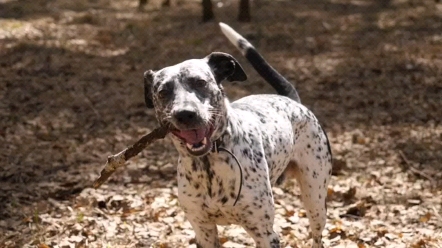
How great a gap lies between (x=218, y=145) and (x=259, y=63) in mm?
1738

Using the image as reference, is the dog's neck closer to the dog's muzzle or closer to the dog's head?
the dog's head

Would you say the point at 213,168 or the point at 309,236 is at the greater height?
the point at 213,168

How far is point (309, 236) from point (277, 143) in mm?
1906

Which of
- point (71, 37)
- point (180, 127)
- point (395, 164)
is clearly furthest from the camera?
point (71, 37)

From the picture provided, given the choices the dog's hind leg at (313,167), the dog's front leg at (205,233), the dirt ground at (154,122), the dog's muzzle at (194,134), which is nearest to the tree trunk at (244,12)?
the dirt ground at (154,122)

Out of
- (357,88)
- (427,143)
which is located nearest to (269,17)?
(357,88)

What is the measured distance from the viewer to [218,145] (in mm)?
4207

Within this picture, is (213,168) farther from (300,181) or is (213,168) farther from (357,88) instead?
(357,88)

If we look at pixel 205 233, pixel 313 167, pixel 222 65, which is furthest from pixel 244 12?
pixel 205 233

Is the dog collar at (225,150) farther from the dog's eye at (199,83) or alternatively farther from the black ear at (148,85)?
the black ear at (148,85)

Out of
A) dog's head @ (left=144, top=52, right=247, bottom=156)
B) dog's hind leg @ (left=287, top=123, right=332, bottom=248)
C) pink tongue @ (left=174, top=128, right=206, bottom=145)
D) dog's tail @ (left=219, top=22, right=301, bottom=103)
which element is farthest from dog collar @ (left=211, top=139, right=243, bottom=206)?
dog's tail @ (left=219, top=22, right=301, bottom=103)

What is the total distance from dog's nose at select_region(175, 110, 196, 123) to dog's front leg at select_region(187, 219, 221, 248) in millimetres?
981

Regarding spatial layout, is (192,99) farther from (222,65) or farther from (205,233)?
(205,233)

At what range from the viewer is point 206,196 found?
4.30 meters
